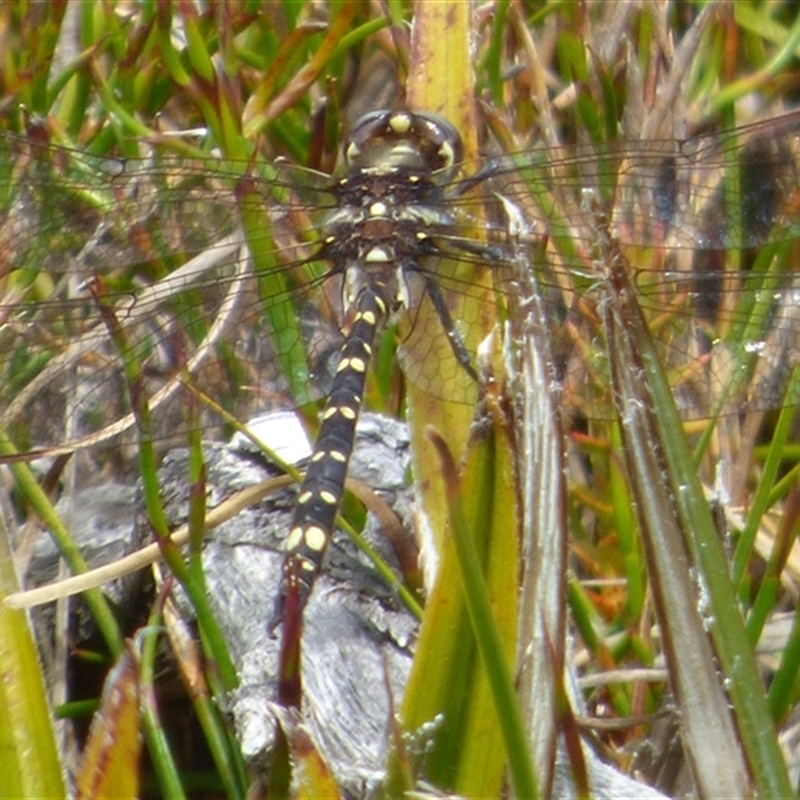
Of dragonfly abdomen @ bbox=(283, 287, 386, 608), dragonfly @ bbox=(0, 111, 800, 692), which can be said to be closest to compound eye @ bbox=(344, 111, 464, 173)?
dragonfly @ bbox=(0, 111, 800, 692)

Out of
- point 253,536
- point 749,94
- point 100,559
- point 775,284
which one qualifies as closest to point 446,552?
point 253,536

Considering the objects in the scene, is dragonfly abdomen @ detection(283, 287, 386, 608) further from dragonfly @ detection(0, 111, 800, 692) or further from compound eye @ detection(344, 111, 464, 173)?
compound eye @ detection(344, 111, 464, 173)

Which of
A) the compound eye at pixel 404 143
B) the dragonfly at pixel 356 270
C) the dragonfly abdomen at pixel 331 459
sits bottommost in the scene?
the dragonfly abdomen at pixel 331 459

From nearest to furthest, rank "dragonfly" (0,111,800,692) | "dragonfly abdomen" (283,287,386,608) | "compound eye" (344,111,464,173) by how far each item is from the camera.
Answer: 1. "dragonfly abdomen" (283,287,386,608)
2. "dragonfly" (0,111,800,692)
3. "compound eye" (344,111,464,173)

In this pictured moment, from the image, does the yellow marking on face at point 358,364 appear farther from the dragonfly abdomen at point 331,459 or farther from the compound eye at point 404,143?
the compound eye at point 404,143

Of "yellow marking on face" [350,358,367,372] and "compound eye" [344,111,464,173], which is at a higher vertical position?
"compound eye" [344,111,464,173]

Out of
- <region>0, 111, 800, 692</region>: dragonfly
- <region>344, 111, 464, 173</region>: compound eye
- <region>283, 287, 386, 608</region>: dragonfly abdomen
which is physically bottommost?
<region>283, 287, 386, 608</region>: dragonfly abdomen

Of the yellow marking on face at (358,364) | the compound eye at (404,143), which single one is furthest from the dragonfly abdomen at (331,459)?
the compound eye at (404,143)

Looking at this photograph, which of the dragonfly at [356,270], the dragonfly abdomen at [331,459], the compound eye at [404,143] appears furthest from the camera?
the compound eye at [404,143]

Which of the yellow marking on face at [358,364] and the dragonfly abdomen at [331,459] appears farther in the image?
the yellow marking on face at [358,364]
